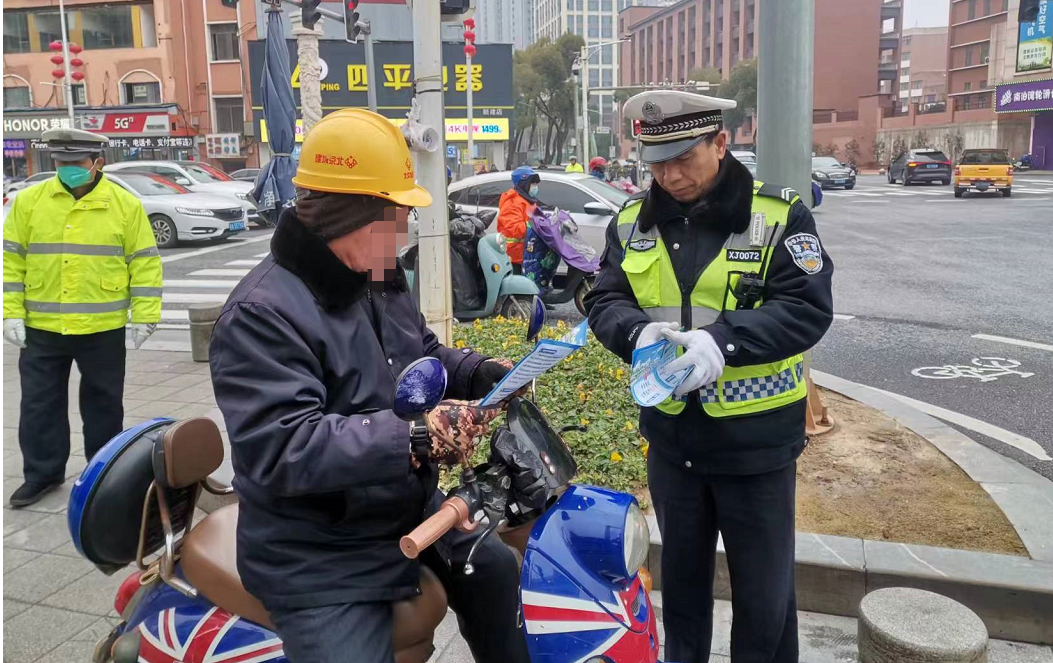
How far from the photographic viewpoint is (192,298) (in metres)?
12.5

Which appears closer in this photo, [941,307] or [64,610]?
[64,610]

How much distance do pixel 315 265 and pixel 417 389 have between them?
1.51 feet

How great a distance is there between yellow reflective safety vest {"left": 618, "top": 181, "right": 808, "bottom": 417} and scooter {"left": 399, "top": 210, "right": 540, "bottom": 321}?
614 cm

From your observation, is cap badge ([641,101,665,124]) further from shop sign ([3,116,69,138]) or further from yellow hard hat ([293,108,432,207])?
shop sign ([3,116,69,138])

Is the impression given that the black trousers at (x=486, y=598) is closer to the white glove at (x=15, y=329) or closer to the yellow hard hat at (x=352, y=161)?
the yellow hard hat at (x=352, y=161)

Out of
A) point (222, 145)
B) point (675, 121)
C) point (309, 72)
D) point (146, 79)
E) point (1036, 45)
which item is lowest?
point (675, 121)

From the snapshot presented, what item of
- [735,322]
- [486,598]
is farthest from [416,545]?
[735,322]

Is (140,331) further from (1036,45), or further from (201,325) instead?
(1036,45)

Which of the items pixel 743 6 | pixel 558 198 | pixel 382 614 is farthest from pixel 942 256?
pixel 743 6

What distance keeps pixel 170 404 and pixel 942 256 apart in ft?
40.6

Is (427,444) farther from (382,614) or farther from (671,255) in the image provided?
(671,255)

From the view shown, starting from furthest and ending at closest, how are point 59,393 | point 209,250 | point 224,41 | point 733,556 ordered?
point 224,41 < point 209,250 < point 59,393 < point 733,556

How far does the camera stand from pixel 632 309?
2621 millimetres

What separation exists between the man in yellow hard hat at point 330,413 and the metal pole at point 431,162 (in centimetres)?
366
